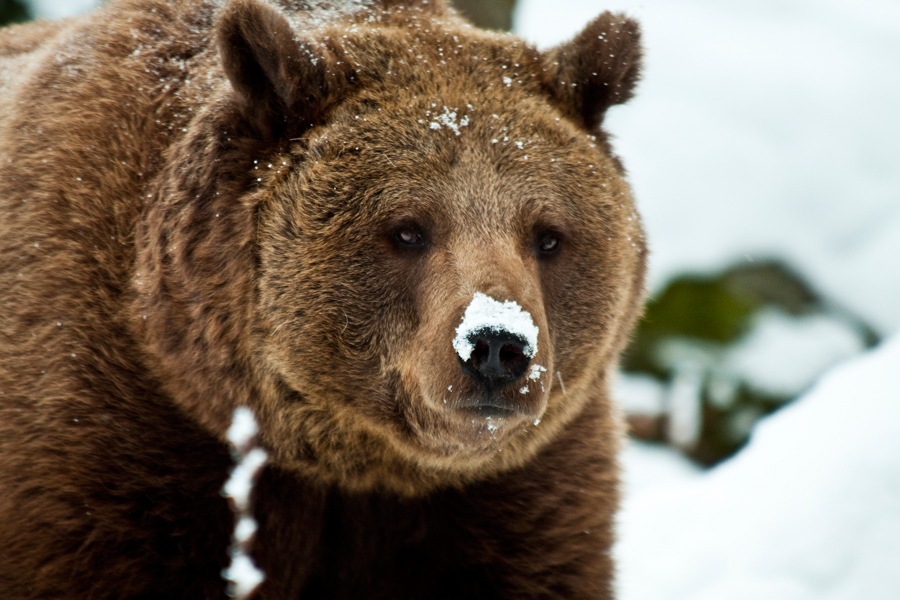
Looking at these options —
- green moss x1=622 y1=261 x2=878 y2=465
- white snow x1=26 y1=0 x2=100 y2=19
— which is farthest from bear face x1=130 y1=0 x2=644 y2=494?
white snow x1=26 y1=0 x2=100 y2=19

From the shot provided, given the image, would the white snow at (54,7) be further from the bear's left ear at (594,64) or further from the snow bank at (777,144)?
the bear's left ear at (594,64)

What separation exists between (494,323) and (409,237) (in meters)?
0.58

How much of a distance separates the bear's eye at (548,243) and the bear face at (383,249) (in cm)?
1

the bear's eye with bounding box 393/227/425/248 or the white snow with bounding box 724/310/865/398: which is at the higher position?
the bear's eye with bounding box 393/227/425/248

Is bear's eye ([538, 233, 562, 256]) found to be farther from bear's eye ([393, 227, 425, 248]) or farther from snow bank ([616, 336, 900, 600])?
snow bank ([616, 336, 900, 600])

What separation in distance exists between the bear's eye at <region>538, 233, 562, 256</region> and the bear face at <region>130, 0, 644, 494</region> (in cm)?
1

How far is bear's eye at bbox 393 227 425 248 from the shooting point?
11.9ft

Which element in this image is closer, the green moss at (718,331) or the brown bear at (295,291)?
the brown bear at (295,291)

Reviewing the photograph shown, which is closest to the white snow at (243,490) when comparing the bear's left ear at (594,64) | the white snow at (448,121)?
the white snow at (448,121)

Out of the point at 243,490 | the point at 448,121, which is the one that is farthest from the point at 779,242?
the point at 243,490

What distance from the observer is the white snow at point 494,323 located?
10.6ft

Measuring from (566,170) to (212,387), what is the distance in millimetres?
1581

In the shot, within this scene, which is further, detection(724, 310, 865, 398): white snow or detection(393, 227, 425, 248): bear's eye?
detection(724, 310, 865, 398): white snow

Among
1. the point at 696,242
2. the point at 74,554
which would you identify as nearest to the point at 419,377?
the point at 74,554
